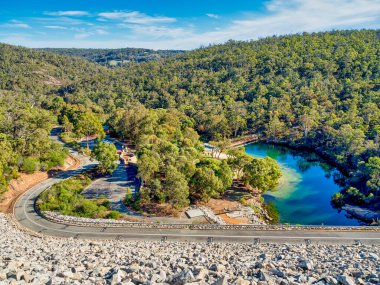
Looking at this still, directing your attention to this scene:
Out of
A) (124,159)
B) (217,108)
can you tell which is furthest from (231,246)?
(217,108)

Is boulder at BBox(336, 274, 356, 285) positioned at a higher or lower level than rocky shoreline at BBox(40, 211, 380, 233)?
higher

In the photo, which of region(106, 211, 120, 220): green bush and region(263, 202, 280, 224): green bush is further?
region(263, 202, 280, 224): green bush

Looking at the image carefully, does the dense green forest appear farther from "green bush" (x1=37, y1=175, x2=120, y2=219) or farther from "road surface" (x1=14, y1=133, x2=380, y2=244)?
"road surface" (x1=14, y1=133, x2=380, y2=244)

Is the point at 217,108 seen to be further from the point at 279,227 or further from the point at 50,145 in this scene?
the point at 279,227

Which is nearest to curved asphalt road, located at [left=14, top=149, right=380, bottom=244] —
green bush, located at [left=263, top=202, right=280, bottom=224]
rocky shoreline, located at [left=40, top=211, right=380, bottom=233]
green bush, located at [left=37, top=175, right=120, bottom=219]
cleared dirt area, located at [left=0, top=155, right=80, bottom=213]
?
rocky shoreline, located at [left=40, top=211, right=380, bottom=233]

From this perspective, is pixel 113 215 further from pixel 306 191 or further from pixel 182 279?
pixel 306 191

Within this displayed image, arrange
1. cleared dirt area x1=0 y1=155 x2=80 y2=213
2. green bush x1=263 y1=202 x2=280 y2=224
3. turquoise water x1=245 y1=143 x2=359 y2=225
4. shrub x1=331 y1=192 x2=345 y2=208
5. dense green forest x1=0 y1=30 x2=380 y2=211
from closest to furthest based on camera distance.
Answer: cleared dirt area x1=0 y1=155 x2=80 y2=213 → green bush x1=263 y1=202 x2=280 y2=224 → turquoise water x1=245 y1=143 x2=359 y2=225 → shrub x1=331 y1=192 x2=345 y2=208 → dense green forest x1=0 y1=30 x2=380 y2=211

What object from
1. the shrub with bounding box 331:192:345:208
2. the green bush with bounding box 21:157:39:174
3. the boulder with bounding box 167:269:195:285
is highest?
the boulder with bounding box 167:269:195:285
